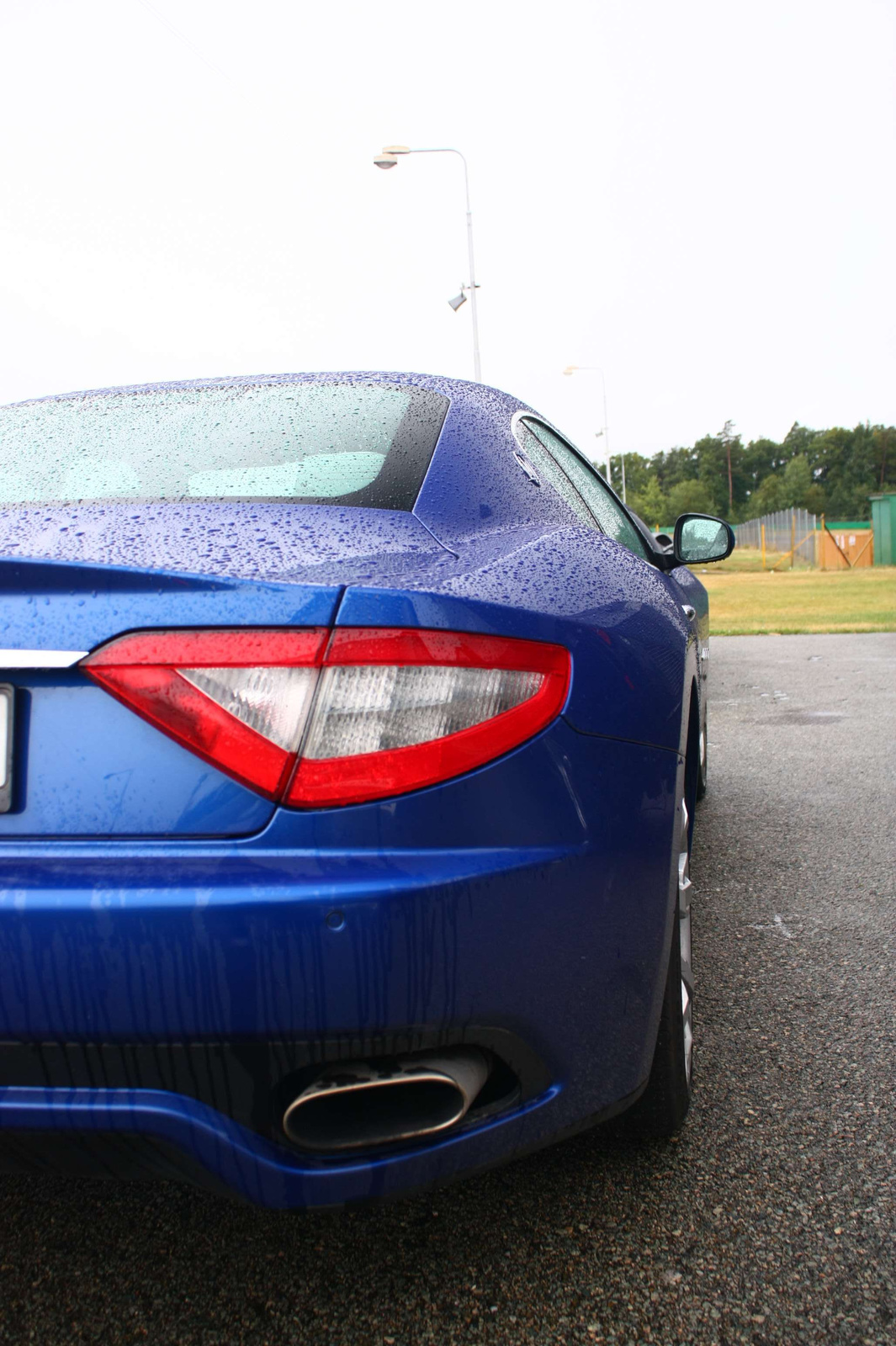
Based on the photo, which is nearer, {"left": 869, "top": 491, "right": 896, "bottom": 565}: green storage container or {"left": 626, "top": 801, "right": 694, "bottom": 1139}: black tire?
{"left": 626, "top": 801, "right": 694, "bottom": 1139}: black tire

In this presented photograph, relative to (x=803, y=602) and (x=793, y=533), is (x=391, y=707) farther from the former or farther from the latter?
(x=793, y=533)

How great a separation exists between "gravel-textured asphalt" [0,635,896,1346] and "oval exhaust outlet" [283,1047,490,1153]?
398mm

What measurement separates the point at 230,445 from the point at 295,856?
1.01 meters

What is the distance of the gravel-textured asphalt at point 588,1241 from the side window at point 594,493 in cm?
125

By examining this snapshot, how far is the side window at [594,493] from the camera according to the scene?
8.80ft

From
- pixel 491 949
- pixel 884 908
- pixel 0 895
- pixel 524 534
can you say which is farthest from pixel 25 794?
pixel 884 908

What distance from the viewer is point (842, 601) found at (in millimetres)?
20891

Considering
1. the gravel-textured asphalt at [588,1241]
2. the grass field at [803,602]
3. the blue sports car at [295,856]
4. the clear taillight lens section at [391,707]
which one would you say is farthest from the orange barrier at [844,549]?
the clear taillight lens section at [391,707]

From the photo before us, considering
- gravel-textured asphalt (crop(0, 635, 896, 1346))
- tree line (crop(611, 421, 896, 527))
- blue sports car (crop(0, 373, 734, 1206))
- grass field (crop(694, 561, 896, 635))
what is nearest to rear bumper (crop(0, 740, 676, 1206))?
blue sports car (crop(0, 373, 734, 1206))

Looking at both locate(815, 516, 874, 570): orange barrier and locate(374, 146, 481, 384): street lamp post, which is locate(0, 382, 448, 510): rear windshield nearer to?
locate(374, 146, 481, 384): street lamp post

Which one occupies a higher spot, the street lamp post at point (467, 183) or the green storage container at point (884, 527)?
the street lamp post at point (467, 183)

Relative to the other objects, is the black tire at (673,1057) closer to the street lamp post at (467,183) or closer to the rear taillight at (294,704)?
the rear taillight at (294,704)

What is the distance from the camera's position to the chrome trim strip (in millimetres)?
1306

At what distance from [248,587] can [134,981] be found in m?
0.48
